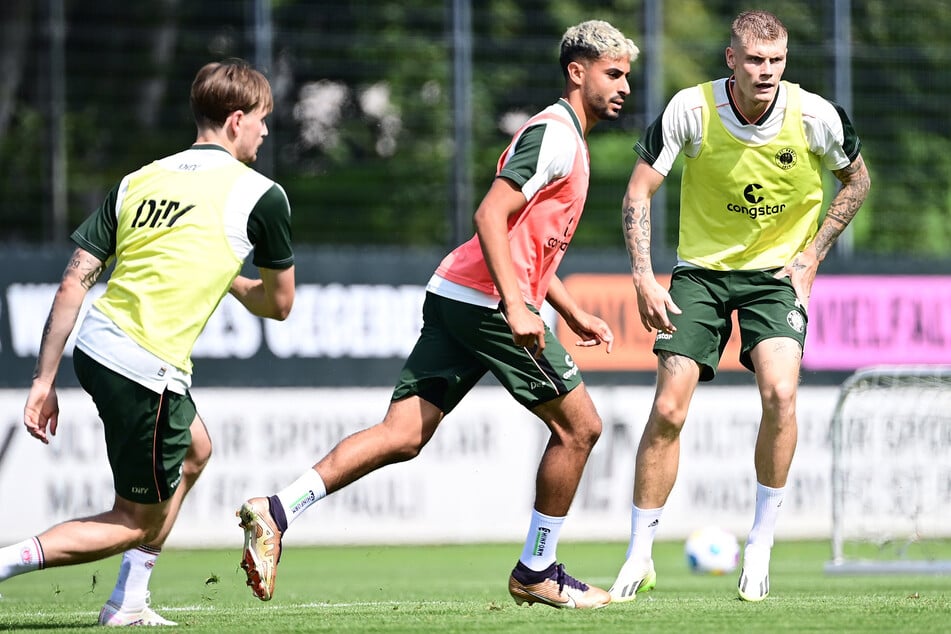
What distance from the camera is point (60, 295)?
5.52m

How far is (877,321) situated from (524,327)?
863 centimetres

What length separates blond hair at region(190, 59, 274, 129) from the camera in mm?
5652

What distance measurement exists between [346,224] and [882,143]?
5.87 m

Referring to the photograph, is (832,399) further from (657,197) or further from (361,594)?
(361,594)

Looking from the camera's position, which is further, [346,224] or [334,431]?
[346,224]

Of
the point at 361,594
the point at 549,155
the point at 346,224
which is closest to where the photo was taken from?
the point at 549,155

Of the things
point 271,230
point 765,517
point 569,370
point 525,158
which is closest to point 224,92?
point 271,230

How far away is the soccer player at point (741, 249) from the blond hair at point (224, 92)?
6.01ft

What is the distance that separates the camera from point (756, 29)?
Answer: 21.4 ft

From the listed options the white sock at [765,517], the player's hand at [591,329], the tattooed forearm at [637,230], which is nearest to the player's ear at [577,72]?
the tattooed forearm at [637,230]

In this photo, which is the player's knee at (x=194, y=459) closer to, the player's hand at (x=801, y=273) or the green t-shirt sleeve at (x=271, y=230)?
the green t-shirt sleeve at (x=271, y=230)

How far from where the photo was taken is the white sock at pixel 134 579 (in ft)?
19.6

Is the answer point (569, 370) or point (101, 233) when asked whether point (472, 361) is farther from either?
point (101, 233)

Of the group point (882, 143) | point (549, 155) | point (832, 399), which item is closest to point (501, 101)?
point (882, 143)
